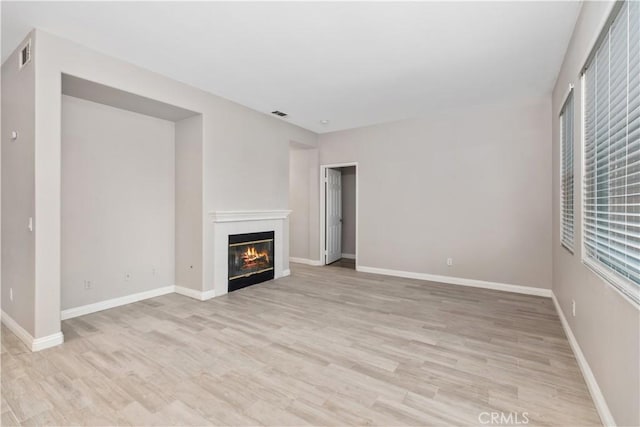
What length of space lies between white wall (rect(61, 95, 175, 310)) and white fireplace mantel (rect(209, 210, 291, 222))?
77cm

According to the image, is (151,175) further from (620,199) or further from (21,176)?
(620,199)

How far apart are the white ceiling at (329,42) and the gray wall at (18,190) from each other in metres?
0.45

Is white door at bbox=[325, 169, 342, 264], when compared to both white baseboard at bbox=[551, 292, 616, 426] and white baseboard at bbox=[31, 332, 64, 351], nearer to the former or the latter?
white baseboard at bbox=[551, 292, 616, 426]

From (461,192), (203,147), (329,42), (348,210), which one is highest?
(329,42)

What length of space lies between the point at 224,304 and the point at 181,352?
1.31 metres

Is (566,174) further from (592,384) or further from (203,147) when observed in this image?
(203,147)

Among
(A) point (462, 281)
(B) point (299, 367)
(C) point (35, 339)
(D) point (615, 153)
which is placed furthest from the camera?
(A) point (462, 281)

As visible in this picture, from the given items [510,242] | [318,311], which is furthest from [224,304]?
[510,242]

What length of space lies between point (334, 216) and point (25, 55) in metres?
5.39

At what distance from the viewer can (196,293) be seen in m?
4.14

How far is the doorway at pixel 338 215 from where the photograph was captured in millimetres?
6461

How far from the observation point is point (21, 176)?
2.85 meters

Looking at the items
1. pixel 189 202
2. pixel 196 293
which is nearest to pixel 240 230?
pixel 189 202

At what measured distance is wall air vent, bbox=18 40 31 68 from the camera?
2714 millimetres
